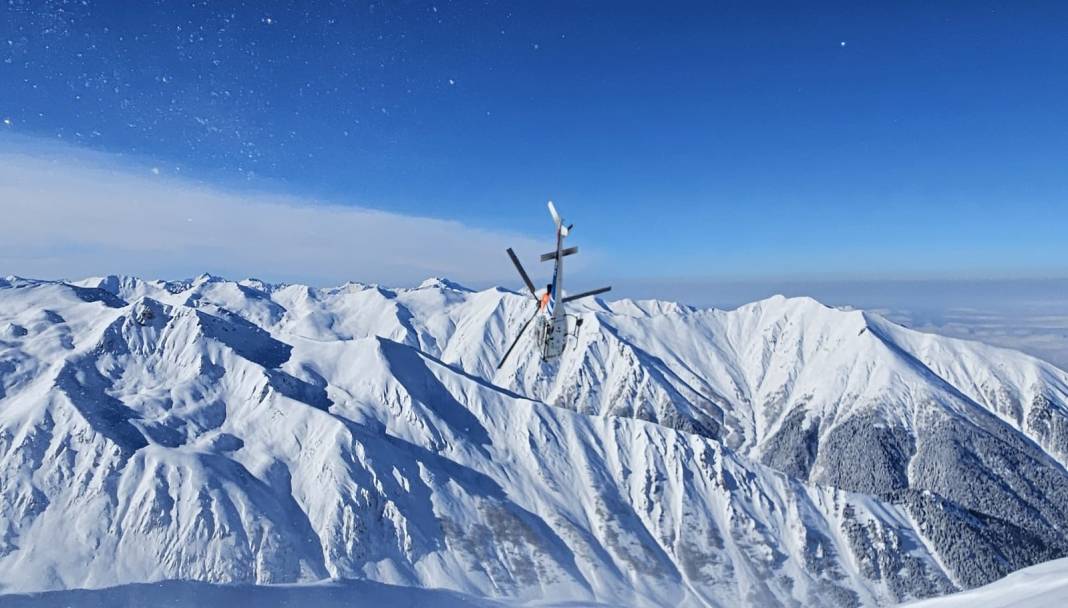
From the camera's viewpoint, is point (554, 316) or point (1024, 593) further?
point (554, 316)

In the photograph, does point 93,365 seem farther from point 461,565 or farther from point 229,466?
point 461,565

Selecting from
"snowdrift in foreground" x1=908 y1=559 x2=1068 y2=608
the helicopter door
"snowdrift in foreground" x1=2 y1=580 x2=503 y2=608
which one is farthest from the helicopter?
"snowdrift in foreground" x1=2 y1=580 x2=503 y2=608

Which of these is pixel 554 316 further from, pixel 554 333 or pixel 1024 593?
pixel 1024 593

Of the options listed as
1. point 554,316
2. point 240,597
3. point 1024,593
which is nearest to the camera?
point 1024,593

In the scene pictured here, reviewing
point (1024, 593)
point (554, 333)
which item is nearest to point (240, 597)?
point (554, 333)

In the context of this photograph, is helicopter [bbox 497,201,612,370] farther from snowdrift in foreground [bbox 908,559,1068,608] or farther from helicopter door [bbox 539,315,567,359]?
snowdrift in foreground [bbox 908,559,1068,608]

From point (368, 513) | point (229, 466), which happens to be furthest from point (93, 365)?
point (368, 513)

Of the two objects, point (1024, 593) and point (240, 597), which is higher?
point (1024, 593)

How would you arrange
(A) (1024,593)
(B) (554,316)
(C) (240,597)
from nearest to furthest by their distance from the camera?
(A) (1024,593), (B) (554,316), (C) (240,597)
